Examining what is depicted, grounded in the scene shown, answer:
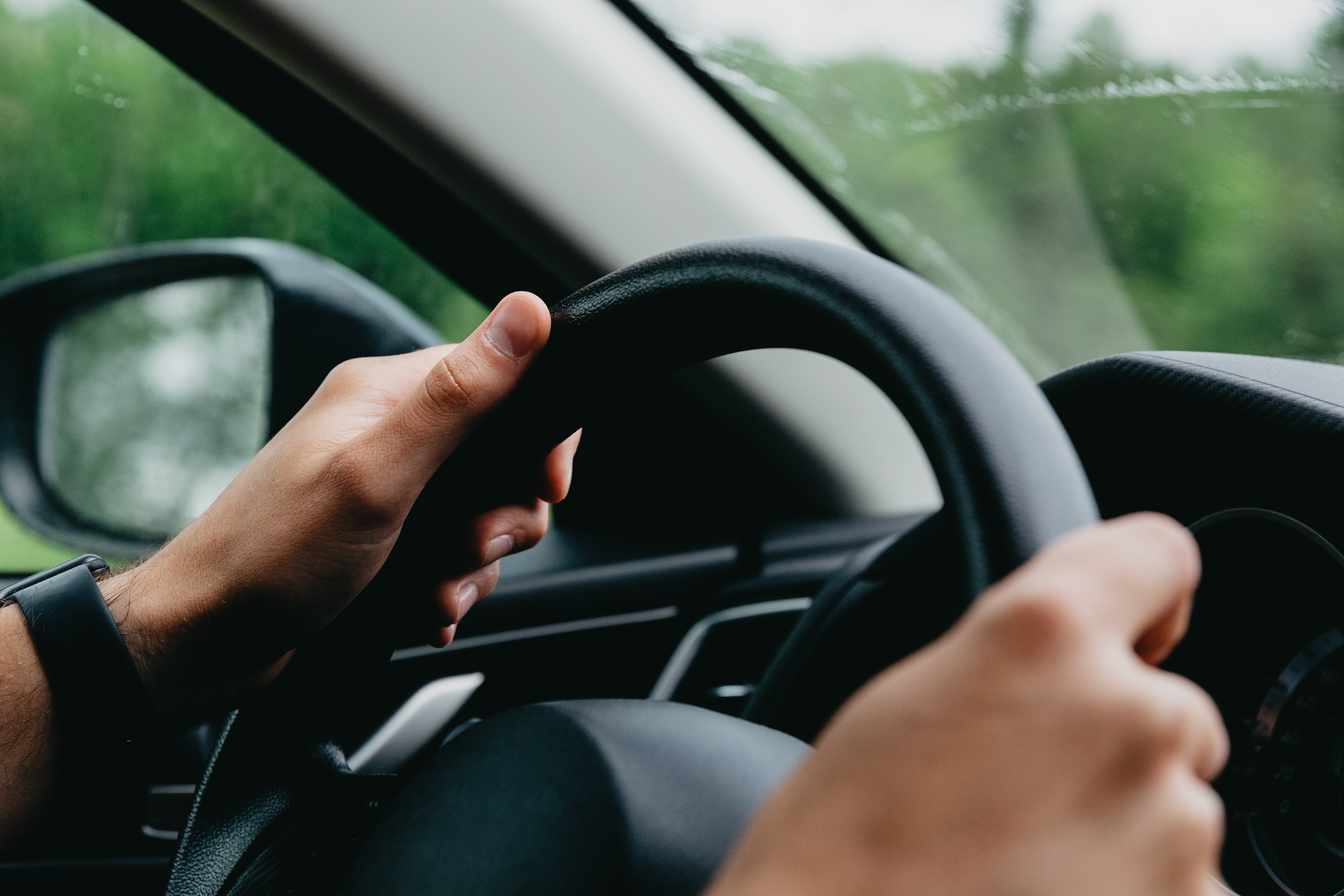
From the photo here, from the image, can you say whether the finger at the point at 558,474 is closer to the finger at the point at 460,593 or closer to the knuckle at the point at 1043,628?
the finger at the point at 460,593

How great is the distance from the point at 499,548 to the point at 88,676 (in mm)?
385

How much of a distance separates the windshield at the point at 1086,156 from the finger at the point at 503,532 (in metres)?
0.77

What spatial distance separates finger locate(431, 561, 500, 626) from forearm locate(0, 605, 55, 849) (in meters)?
0.35

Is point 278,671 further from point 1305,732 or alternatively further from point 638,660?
point 1305,732

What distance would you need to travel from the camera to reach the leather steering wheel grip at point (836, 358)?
1.50 ft

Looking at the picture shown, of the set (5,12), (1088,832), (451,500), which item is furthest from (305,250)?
(1088,832)

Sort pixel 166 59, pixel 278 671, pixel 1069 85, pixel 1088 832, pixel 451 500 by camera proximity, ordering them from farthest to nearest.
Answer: pixel 166 59 → pixel 1069 85 → pixel 278 671 → pixel 451 500 → pixel 1088 832

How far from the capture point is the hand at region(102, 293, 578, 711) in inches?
Answer: 38.4

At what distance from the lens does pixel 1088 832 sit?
35cm

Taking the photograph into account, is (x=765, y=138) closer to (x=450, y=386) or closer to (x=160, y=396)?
(x=450, y=386)

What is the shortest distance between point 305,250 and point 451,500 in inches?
47.5

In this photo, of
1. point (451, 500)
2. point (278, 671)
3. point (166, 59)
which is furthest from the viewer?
point (166, 59)

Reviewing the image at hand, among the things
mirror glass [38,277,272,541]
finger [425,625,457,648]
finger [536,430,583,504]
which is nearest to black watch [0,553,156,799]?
finger [425,625,457,648]

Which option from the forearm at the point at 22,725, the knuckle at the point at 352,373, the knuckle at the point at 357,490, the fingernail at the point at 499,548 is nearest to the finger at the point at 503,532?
the fingernail at the point at 499,548
